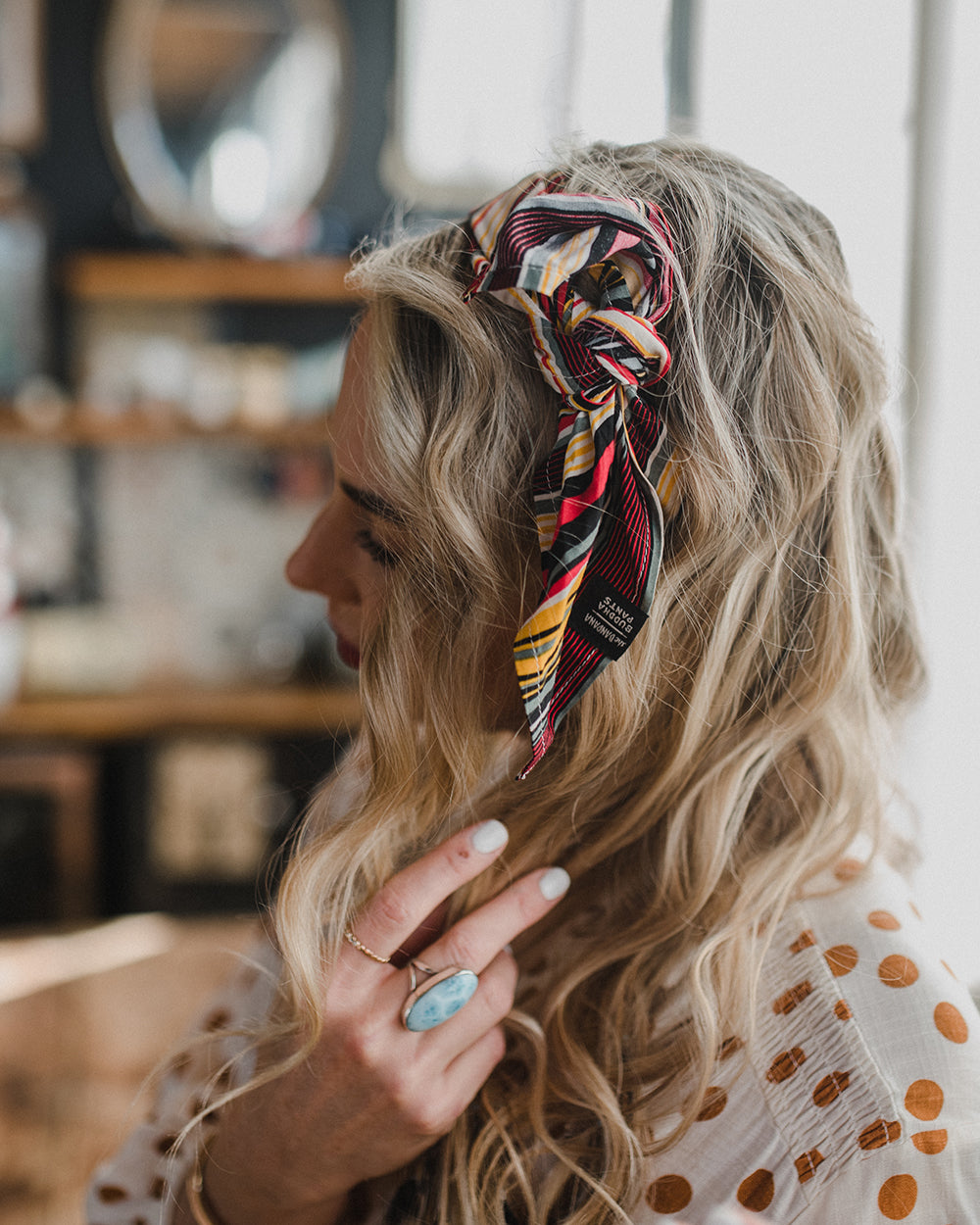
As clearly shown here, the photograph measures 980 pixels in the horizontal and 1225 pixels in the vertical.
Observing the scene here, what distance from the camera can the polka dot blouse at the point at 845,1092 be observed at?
0.64 m

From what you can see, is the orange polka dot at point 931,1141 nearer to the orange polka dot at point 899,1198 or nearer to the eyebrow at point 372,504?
the orange polka dot at point 899,1198

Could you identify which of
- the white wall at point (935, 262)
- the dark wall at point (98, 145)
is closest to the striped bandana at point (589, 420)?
the white wall at point (935, 262)

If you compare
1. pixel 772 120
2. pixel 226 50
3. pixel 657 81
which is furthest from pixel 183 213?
pixel 772 120

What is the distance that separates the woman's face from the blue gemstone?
0.92 feet

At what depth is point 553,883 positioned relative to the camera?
2.64 feet

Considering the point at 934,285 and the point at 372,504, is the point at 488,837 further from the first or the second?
the point at 934,285

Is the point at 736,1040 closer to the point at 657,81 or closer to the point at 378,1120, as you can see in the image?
the point at 378,1120

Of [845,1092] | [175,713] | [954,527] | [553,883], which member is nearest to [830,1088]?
[845,1092]

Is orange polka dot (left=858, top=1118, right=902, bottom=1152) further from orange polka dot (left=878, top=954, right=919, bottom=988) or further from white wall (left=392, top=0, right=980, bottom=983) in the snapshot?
white wall (left=392, top=0, right=980, bottom=983)

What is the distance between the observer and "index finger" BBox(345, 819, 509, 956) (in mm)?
756

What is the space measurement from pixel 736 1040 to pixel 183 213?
281 centimetres

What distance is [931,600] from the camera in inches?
74.3

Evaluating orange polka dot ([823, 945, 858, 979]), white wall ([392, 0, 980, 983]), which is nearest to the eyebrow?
orange polka dot ([823, 945, 858, 979])

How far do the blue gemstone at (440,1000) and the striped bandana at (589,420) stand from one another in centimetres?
19
